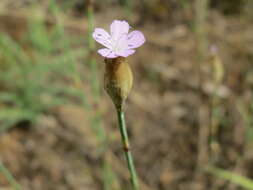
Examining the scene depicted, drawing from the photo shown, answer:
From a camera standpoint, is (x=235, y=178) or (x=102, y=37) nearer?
(x=102, y=37)

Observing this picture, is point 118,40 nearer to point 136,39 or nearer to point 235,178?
point 136,39

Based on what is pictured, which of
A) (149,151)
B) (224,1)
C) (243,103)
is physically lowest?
(149,151)

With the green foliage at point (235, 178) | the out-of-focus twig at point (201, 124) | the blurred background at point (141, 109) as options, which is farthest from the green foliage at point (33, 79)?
the green foliage at point (235, 178)

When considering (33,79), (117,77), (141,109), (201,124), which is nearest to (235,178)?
(201,124)

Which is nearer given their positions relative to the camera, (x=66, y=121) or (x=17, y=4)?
(x=66, y=121)

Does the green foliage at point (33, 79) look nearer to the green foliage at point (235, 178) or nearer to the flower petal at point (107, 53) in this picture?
the green foliage at point (235, 178)

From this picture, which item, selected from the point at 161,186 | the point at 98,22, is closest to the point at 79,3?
the point at 98,22

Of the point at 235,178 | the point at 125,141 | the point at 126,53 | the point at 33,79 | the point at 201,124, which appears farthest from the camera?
the point at 33,79

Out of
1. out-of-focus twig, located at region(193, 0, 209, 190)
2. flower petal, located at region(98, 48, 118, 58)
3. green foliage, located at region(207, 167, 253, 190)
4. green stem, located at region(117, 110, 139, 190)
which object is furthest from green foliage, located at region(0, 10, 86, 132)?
flower petal, located at region(98, 48, 118, 58)

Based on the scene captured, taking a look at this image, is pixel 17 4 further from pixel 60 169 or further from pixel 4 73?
pixel 60 169
